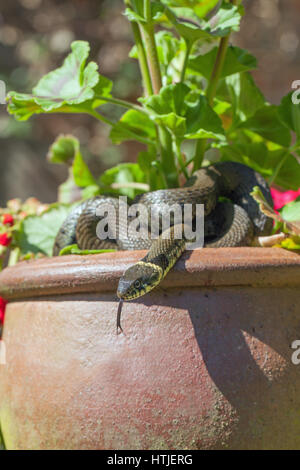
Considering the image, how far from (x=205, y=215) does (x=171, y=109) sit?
1.06ft

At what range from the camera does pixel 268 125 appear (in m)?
1.68

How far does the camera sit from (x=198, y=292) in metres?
1.14

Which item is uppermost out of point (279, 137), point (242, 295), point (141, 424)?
point (279, 137)

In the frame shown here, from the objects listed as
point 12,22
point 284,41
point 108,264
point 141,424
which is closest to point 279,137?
point 108,264

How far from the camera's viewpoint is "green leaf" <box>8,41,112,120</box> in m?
1.38

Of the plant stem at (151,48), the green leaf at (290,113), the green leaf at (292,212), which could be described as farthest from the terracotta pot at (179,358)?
the plant stem at (151,48)

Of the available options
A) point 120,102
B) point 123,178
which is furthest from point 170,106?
point 123,178

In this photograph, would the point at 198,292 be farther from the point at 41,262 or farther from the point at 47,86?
the point at 47,86

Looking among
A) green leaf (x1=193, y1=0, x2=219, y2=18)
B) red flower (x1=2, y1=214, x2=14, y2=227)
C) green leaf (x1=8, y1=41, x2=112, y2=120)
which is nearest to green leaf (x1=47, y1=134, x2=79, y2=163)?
red flower (x1=2, y1=214, x2=14, y2=227)

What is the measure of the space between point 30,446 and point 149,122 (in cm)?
101

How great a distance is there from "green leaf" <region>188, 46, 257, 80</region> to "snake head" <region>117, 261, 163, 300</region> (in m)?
0.77

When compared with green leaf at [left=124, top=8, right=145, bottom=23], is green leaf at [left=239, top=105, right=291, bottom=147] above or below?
below

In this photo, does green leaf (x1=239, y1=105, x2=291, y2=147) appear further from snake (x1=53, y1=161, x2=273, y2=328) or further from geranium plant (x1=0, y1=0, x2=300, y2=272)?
snake (x1=53, y1=161, x2=273, y2=328)

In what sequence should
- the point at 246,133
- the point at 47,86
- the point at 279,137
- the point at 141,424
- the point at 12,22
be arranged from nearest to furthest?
1. the point at 141,424
2. the point at 47,86
3. the point at 279,137
4. the point at 246,133
5. the point at 12,22
